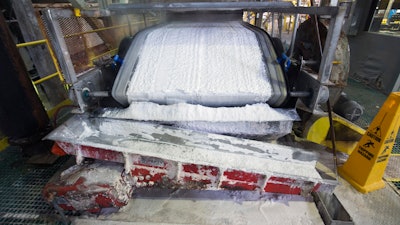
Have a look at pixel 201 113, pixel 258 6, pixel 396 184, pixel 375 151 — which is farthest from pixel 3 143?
pixel 396 184

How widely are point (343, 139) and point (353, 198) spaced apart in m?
0.78

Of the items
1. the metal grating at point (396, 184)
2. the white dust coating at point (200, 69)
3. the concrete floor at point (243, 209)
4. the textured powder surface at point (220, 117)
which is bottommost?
the metal grating at point (396, 184)

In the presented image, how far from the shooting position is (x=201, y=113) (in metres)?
1.84

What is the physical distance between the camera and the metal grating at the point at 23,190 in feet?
6.36

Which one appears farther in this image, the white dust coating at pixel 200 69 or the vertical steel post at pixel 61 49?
the white dust coating at pixel 200 69

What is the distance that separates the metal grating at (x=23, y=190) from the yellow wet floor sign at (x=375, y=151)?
293cm

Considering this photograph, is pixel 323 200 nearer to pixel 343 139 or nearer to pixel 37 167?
pixel 343 139

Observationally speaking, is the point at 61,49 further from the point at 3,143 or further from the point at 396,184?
the point at 396,184

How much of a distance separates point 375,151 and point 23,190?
3587 millimetres

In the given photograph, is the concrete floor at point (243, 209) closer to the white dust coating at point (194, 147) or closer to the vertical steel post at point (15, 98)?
the white dust coating at point (194, 147)

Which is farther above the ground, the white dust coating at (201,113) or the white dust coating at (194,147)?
the white dust coating at (201,113)

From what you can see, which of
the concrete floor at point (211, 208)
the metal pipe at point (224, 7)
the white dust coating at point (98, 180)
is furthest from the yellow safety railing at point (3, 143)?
the metal pipe at point (224, 7)

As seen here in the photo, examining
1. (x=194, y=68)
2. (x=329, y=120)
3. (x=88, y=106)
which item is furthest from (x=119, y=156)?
(x=329, y=120)

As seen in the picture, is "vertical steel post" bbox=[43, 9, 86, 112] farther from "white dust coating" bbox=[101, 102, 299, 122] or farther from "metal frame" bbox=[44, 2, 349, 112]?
"white dust coating" bbox=[101, 102, 299, 122]
